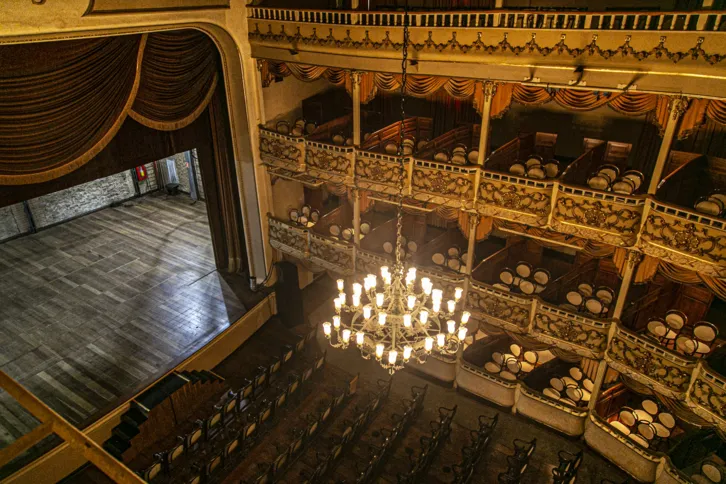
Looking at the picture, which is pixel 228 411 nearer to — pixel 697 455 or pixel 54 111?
pixel 54 111

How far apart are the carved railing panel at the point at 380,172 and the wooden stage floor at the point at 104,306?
14.9 ft

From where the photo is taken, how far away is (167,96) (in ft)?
34.5

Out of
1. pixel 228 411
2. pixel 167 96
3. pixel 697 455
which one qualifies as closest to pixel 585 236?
pixel 697 455

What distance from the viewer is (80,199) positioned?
1652 centimetres

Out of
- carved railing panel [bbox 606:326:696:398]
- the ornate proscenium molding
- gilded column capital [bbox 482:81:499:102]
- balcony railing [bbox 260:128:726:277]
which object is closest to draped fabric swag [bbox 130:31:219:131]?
the ornate proscenium molding

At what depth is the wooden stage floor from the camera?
1028cm

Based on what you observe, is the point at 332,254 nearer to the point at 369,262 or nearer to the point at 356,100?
the point at 369,262

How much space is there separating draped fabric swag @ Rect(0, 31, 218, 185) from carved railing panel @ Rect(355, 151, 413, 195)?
4.01m

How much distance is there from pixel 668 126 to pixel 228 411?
30.7 feet

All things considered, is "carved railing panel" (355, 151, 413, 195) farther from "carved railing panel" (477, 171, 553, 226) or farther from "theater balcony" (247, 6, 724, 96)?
"theater balcony" (247, 6, 724, 96)

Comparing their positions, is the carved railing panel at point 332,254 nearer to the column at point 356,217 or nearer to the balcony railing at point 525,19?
the column at point 356,217

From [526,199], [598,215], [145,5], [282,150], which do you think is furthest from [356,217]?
[145,5]

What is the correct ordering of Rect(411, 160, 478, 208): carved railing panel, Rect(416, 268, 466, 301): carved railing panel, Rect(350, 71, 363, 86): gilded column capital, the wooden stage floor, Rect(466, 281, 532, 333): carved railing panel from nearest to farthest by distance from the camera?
Rect(411, 160, 478, 208): carved railing panel, Rect(466, 281, 532, 333): carved railing panel, the wooden stage floor, Rect(350, 71, 363, 86): gilded column capital, Rect(416, 268, 466, 301): carved railing panel

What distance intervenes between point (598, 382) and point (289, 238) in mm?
7520
